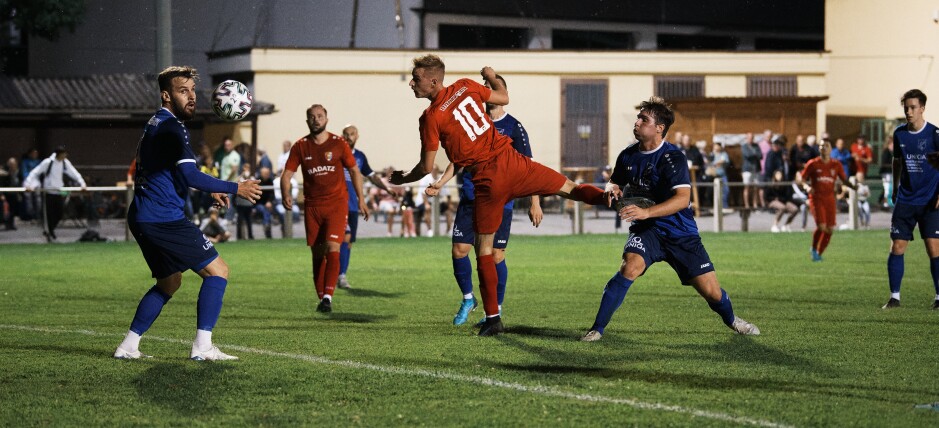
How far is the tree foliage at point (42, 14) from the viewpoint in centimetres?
3453

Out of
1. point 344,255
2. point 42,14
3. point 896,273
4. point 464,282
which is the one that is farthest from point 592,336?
point 42,14

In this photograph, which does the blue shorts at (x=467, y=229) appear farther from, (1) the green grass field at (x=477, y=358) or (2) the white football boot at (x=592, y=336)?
(2) the white football boot at (x=592, y=336)

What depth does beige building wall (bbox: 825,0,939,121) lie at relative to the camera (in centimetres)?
4116

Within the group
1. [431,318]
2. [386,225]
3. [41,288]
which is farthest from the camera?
[386,225]

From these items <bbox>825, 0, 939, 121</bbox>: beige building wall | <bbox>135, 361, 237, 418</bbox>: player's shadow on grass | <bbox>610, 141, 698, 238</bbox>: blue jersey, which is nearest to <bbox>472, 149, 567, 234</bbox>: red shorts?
<bbox>610, 141, 698, 238</bbox>: blue jersey

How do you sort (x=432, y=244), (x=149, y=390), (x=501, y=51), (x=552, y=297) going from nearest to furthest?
(x=149, y=390), (x=552, y=297), (x=432, y=244), (x=501, y=51)

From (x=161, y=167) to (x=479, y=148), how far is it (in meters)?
2.31

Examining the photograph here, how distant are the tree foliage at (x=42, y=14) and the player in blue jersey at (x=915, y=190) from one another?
91.5 feet

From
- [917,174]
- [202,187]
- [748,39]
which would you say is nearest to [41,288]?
[202,187]

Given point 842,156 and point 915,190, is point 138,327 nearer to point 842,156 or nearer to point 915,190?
point 915,190

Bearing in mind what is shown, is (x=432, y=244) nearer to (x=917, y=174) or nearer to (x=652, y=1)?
(x=917, y=174)

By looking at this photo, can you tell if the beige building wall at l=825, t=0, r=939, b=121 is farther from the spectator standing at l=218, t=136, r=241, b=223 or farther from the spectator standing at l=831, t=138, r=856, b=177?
the spectator standing at l=218, t=136, r=241, b=223

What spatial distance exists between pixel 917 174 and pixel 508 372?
5779 mm

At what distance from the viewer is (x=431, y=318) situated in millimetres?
11062
